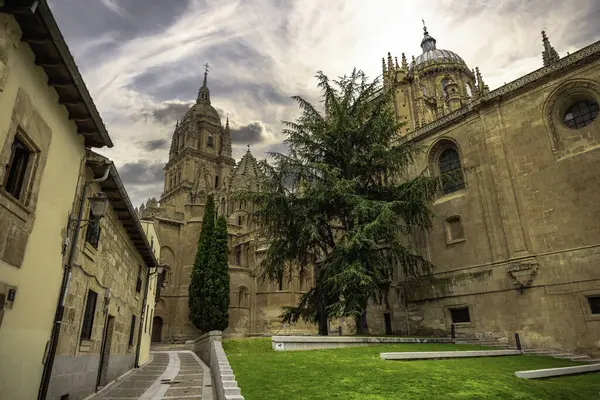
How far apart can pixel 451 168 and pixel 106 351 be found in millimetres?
18493

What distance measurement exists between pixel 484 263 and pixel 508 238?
1652mm

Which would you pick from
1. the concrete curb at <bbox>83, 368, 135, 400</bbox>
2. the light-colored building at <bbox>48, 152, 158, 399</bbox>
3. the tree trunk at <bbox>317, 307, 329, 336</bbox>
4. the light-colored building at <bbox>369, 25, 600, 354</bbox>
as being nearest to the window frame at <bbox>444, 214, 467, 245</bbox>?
the light-colored building at <bbox>369, 25, 600, 354</bbox>

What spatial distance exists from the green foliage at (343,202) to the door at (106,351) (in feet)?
28.5

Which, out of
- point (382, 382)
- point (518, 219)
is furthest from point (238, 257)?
point (382, 382)

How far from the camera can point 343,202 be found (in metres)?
18.7

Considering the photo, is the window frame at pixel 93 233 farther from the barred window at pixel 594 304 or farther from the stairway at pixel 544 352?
the barred window at pixel 594 304

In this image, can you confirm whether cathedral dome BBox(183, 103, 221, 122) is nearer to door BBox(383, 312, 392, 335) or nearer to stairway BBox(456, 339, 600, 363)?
door BBox(383, 312, 392, 335)

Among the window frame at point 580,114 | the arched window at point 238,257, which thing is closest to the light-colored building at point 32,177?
the window frame at point 580,114

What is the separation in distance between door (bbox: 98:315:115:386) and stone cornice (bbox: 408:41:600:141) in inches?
739

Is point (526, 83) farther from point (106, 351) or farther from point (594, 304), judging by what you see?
point (106, 351)

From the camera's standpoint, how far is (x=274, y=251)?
1942 cm

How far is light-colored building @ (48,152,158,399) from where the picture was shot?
7.52m

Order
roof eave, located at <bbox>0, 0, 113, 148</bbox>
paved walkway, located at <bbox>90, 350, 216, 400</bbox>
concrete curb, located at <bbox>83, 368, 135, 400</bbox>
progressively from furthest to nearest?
concrete curb, located at <bbox>83, 368, 135, 400</bbox> < paved walkway, located at <bbox>90, 350, 216, 400</bbox> < roof eave, located at <bbox>0, 0, 113, 148</bbox>

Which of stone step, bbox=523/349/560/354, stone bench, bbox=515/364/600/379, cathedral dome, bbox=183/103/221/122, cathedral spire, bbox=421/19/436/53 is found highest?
cathedral dome, bbox=183/103/221/122
